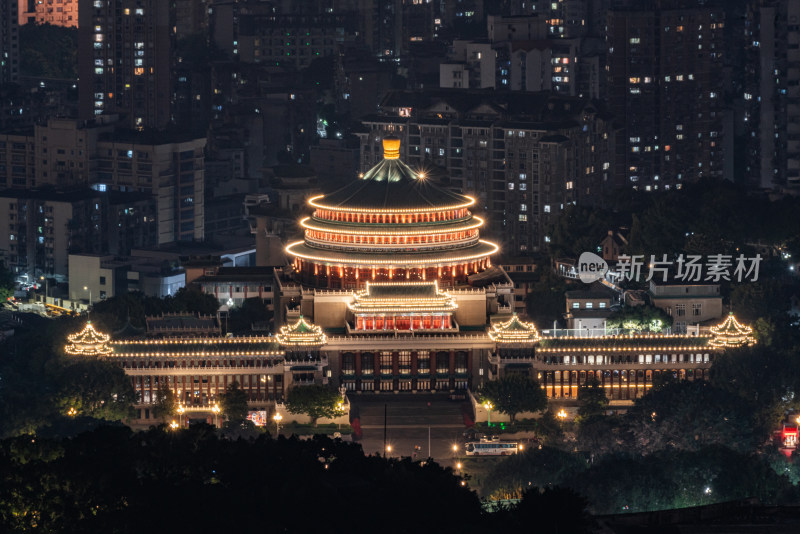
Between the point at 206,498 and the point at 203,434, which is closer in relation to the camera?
the point at 206,498

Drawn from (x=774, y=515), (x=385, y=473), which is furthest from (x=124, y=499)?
(x=774, y=515)

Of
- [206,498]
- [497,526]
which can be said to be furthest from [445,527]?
[206,498]

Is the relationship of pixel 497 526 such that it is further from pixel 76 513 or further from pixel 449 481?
pixel 76 513

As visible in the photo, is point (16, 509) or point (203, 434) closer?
point (16, 509)

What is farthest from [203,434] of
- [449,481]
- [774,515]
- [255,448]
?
[774,515]

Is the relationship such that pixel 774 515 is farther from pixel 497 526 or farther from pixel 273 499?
pixel 273 499

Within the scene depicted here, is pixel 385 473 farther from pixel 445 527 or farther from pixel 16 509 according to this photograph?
pixel 16 509

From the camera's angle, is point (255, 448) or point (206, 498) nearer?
point (206, 498)
